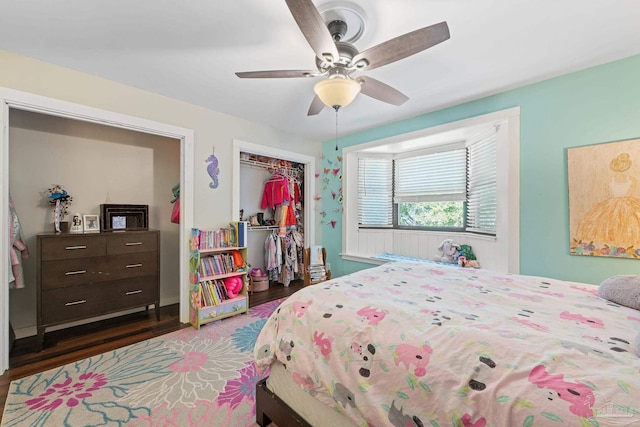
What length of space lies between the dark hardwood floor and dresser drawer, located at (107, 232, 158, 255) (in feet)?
2.58

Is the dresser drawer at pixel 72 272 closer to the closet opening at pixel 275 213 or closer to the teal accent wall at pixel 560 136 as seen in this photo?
the closet opening at pixel 275 213

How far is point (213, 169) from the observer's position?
2.97m

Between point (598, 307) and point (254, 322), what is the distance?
2692mm

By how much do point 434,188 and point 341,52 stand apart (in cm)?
240

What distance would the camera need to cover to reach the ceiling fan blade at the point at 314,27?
1091mm

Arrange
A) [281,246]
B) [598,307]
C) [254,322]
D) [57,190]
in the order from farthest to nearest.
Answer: [281,246] < [254,322] < [57,190] < [598,307]

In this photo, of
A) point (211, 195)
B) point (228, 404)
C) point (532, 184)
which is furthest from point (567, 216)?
point (211, 195)

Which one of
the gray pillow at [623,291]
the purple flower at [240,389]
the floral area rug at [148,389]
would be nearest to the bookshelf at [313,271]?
the floral area rug at [148,389]

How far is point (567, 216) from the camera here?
212cm

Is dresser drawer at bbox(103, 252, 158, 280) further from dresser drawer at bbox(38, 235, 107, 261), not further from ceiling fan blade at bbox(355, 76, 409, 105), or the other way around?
ceiling fan blade at bbox(355, 76, 409, 105)

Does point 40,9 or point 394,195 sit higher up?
point 40,9

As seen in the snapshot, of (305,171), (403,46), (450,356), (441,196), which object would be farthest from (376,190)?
(450,356)

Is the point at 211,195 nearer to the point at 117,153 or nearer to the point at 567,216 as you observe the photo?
the point at 117,153

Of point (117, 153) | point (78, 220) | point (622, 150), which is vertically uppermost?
point (117, 153)
